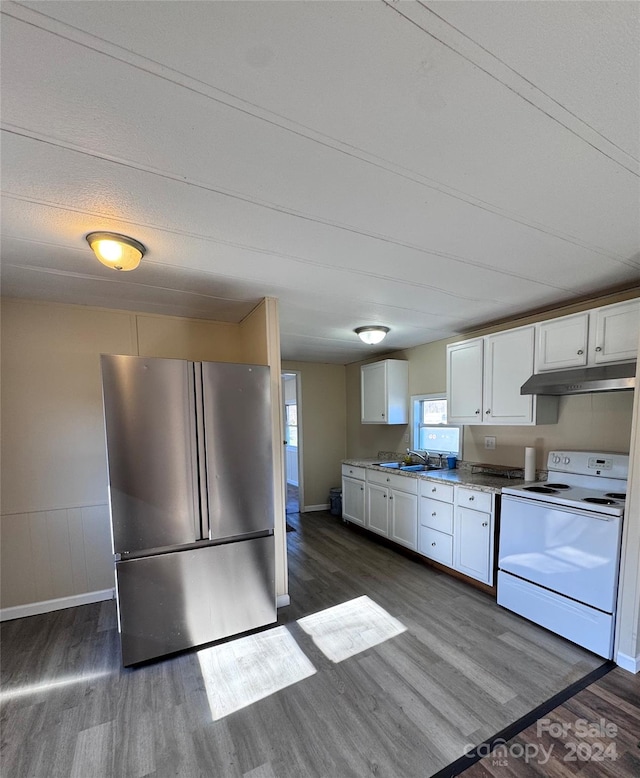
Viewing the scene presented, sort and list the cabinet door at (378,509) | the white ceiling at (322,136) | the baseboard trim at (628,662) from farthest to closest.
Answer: the cabinet door at (378,509) → the baseboard trim at (628,662) → the white ceiling at (322,136)

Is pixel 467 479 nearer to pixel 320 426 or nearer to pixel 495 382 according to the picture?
pixel 495 382

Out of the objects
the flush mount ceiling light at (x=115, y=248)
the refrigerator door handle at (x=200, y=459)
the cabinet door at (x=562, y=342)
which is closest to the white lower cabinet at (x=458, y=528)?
the cabinet door at (x=562, y=342)

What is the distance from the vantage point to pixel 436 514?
3248mm

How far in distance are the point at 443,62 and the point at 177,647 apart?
306 centimetres

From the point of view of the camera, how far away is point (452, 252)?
1.98 meters

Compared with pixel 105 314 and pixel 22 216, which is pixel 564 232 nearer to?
pixel 22 216

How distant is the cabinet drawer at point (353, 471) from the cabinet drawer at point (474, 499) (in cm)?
143

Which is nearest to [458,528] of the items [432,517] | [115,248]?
[432,517]

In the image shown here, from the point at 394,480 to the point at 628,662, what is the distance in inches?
83.2

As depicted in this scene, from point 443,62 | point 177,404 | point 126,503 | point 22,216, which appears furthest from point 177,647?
point 443,62

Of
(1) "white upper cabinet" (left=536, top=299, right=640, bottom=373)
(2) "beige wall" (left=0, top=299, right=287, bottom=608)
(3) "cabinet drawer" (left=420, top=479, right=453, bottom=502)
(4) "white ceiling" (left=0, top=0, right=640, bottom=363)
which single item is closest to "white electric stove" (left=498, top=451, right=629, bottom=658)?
(3) "cabinet drawer" (left=420, top=479, right=453, bottom=502)

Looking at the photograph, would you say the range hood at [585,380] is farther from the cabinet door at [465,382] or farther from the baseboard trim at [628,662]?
the baseboard trim at [628,662]

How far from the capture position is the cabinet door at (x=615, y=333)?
7.41 feet

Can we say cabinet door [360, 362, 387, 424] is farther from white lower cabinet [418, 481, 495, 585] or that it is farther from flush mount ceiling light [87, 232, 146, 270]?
flush mount ceiling light [87, 232, 146, 270]
